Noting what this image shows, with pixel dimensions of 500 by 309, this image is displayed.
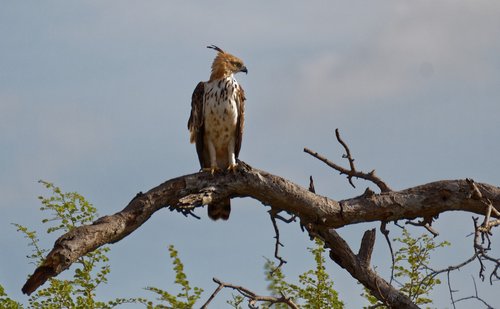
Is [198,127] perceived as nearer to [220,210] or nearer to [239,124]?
[239,124]

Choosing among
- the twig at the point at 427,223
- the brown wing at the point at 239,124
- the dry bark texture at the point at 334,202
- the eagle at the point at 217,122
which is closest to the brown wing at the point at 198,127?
the eagle at the point at 217,122

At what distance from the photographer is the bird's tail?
758 centimetres

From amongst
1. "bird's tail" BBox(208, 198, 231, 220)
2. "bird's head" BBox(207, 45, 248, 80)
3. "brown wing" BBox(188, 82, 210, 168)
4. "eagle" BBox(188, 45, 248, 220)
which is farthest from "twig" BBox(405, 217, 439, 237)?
"bird's head" BBox(207, 45, 248, 80)

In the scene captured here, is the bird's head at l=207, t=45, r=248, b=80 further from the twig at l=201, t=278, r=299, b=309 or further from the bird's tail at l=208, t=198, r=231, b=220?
the twig at l=201, t=278, r=299, b=309

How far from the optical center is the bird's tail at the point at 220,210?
7.58 metres

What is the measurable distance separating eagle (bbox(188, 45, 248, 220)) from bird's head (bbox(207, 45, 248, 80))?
26cm

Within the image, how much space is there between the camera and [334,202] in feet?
22.1

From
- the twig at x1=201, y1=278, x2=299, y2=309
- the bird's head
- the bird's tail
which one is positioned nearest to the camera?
the twig at x1=201, y1=278, x2=299, y2=309

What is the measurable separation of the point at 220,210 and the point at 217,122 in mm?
842

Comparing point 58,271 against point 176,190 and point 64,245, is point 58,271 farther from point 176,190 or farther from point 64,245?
point 176,190

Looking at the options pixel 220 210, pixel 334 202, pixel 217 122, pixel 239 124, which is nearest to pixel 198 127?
pixel 217 122

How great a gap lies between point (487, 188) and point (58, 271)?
10.1 ft

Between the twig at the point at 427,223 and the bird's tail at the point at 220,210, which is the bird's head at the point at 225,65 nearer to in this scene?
the bird's tail at the point at 220,210

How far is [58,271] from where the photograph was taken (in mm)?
5684
